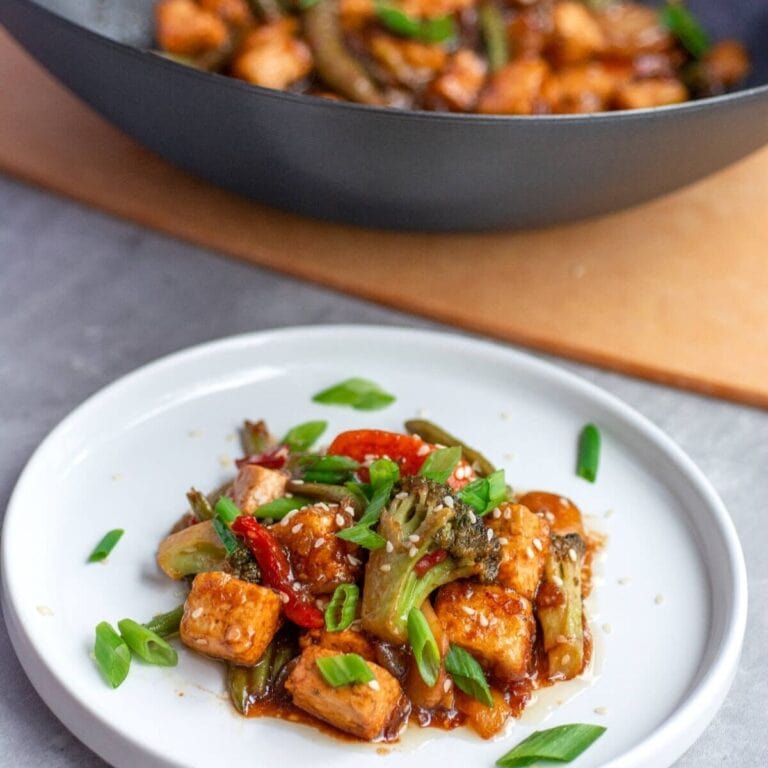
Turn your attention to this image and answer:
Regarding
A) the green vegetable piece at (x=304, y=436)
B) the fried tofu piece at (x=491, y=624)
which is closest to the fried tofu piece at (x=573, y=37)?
the green vegetable piece at (x=304, y=436)

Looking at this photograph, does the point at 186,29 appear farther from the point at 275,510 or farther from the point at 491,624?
the point at 491,624

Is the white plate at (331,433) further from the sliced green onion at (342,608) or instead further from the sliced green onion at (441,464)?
the sliced green onion at (441,464)

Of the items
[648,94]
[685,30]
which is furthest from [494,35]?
[685,30]

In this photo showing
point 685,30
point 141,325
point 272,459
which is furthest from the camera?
point 685,30

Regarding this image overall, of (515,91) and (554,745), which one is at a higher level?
(515,91)

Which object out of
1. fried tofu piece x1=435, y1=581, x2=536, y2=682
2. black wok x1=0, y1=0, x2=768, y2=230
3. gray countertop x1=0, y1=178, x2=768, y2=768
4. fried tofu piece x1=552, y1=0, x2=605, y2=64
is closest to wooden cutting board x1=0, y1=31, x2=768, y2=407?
gray countertop x1=0, y1=178, x2=768, y2=768

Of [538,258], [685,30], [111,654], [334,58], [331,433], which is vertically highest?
[334,58]
